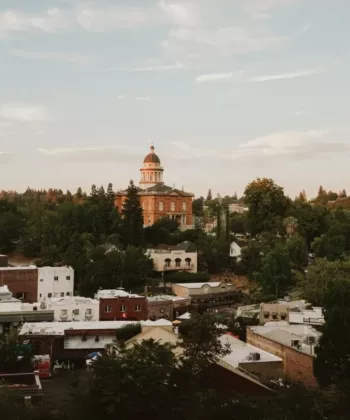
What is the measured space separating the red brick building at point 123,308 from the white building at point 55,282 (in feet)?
14.6

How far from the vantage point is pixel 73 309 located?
2977cm

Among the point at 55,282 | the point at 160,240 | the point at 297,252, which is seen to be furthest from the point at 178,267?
the point at 55,282

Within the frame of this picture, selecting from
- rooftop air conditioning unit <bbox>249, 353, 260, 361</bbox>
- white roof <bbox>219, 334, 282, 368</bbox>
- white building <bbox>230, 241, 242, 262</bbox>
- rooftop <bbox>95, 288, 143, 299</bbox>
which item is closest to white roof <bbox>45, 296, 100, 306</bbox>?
rooftop <bbox>95, 288, 143, 299</bbox>

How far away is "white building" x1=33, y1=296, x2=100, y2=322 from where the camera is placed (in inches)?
1165

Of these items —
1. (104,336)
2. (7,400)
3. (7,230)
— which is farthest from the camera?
(7,230)

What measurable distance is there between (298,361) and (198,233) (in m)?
26.1

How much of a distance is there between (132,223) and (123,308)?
1289 centimetres

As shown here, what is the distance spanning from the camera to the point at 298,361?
1984 centimetres

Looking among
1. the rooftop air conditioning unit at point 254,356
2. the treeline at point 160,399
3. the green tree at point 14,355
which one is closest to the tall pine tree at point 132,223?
the green tree at point 14,355

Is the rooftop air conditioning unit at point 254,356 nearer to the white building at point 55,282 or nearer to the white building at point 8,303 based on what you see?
the white building at point 8,303

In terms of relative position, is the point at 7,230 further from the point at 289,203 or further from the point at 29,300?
the point at 289,203

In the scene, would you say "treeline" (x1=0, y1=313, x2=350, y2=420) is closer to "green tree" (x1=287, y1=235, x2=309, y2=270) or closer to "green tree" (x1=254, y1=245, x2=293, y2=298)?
"green tree" (x1=254, y1=245, x2=293, y2=298)

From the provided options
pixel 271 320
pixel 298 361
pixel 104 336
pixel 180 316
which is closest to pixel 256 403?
pixel 298 361

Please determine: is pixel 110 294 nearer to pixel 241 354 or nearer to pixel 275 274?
pixel 275 274
